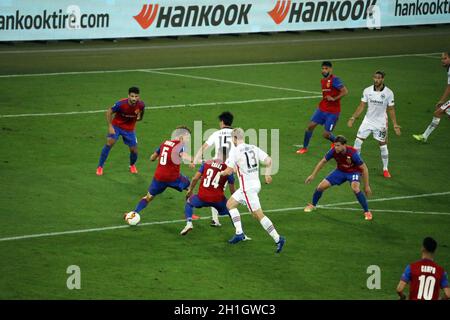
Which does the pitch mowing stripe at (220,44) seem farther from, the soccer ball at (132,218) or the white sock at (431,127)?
the soccer ball at (132,218)

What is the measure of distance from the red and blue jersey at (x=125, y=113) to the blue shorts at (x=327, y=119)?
5086mm

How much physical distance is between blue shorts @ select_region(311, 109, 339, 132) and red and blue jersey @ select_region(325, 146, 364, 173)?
219 inches

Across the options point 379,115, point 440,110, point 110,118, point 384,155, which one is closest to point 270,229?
point 110,118

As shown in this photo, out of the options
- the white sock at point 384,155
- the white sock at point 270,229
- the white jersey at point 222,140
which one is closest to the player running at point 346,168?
the white jersey at point 222,140

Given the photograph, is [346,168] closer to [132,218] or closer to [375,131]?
[375,131]

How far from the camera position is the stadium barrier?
3928 cm

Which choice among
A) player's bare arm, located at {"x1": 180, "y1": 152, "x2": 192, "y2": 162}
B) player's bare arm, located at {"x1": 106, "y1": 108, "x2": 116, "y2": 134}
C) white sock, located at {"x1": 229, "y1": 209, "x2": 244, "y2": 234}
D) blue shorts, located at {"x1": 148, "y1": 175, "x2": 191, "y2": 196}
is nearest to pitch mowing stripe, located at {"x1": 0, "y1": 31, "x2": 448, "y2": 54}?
player's bare arm, located at {"x1": 106, "y1": 108, "x2": 116, "y2": 134}

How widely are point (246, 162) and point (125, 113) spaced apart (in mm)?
6008

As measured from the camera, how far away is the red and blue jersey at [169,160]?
709 inches

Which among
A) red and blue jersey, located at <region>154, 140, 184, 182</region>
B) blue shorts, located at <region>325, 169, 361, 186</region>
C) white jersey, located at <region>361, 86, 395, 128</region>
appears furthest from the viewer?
white jersey, located at <region>361, 86, 395, 128</region>

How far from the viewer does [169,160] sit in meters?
18.1

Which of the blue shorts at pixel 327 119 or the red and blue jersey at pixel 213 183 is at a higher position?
the blue shorts at pixel 327 119

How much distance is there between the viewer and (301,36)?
157ft

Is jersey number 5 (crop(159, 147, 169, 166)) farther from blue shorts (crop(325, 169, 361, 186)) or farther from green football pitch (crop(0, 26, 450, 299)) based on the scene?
blue shorts (crop(325, 169, 361, 186))
